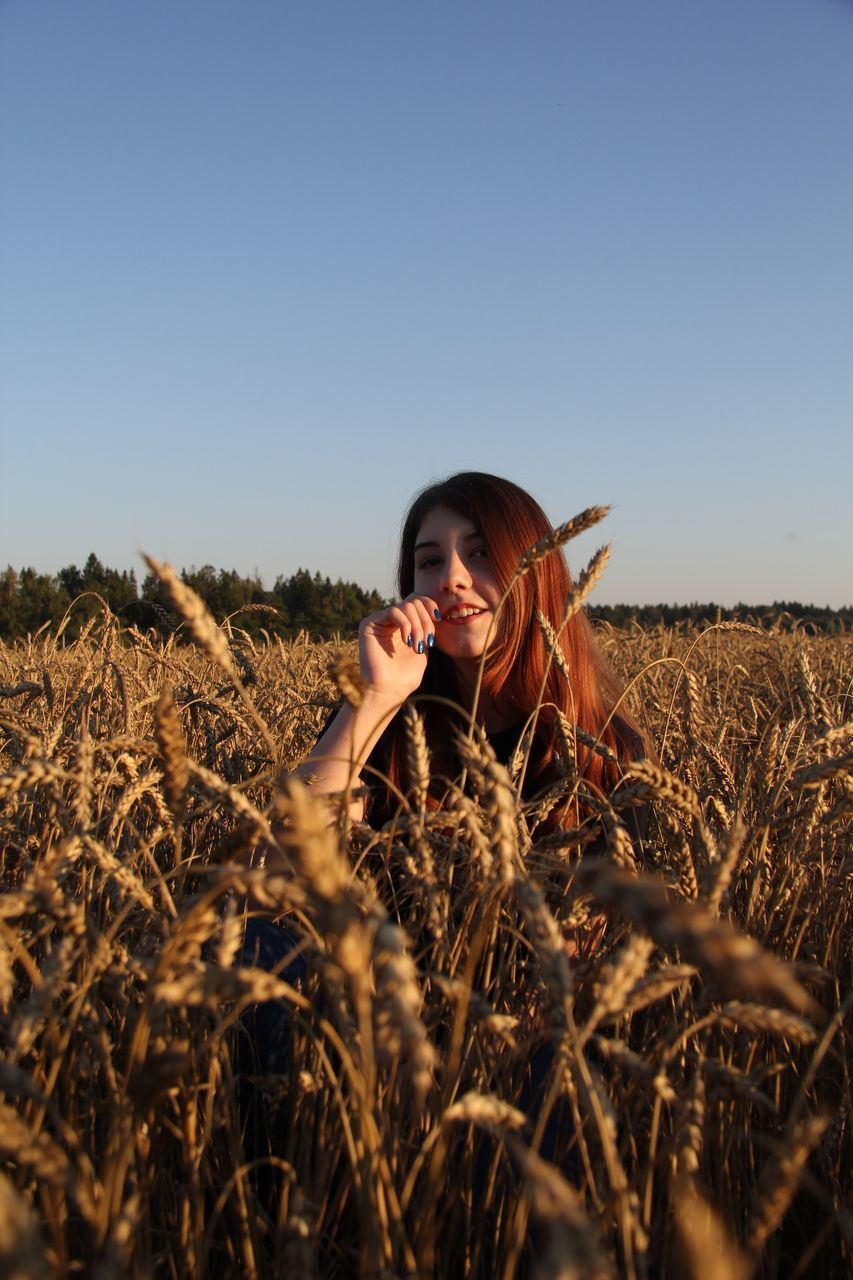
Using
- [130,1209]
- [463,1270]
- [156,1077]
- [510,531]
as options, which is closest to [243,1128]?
[463,1270]

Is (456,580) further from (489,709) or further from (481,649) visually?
(489,709)

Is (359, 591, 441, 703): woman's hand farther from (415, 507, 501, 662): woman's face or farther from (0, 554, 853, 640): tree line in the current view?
(0, 554, 853, 640): tree line

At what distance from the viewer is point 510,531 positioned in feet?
9.25

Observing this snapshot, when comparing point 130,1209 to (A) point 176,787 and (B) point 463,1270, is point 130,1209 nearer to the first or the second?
(A) point 176,787

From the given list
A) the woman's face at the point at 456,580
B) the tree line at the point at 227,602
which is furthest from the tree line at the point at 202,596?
the woman's face at the point at 456,580

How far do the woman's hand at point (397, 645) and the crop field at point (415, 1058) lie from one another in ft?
2.41

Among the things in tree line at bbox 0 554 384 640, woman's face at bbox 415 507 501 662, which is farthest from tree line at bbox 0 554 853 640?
woman's face at bbox 415 507 501 662

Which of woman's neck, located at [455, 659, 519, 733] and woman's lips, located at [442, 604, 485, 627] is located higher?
woman's lips, located at [442, 604, 485, 627]

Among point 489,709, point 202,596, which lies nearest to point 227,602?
point 202,596

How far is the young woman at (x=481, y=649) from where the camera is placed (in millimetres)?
2480

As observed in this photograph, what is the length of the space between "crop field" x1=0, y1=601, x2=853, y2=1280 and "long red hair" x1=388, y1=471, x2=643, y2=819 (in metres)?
0.74

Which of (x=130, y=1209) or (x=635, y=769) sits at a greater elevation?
(x=635, y=769)

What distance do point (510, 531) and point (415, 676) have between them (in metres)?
0.65

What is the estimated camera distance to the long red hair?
107 inches
